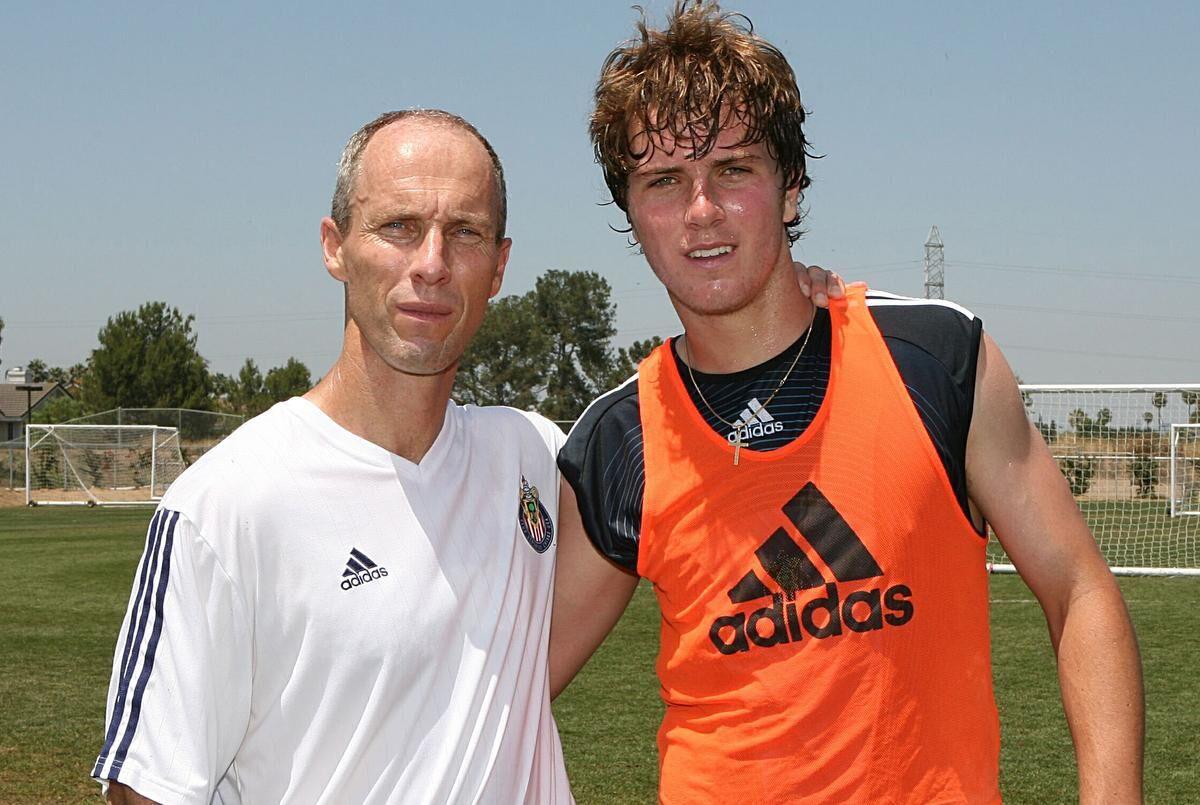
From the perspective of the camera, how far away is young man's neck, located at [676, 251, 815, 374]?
2555mm

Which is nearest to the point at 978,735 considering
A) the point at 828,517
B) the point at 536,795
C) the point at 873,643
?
the point at 873,643

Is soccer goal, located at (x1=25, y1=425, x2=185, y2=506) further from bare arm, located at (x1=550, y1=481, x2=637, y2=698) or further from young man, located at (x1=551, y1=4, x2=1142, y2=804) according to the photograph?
young man, located at (x1=551, y1=4, x2=1142, y2=804)

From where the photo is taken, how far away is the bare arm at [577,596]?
2777mm

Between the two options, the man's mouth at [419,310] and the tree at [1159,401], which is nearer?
the man's mouth at [419,310]

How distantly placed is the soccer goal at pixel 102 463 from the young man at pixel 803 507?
35.7 metres

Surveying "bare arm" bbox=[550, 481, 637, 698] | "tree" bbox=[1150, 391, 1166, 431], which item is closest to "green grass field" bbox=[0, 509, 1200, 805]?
"tree" bbox=[1150, 391, 1166, 431]

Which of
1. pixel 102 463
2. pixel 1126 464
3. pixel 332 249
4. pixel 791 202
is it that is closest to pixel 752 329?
pixel 791 202

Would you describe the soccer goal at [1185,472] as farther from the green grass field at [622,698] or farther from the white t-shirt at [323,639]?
the white t-shirt at [323,639]

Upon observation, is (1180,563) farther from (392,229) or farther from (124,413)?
(124,413)

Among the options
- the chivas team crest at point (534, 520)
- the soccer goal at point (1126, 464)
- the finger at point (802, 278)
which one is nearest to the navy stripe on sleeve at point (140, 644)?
the chivas team crest at point (534, 520)

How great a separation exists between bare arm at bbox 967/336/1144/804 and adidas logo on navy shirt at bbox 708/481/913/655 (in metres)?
0.26

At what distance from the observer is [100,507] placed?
115ft

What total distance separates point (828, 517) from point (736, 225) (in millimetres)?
620

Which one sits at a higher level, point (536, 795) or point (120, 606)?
Answer: point (536, 795)
